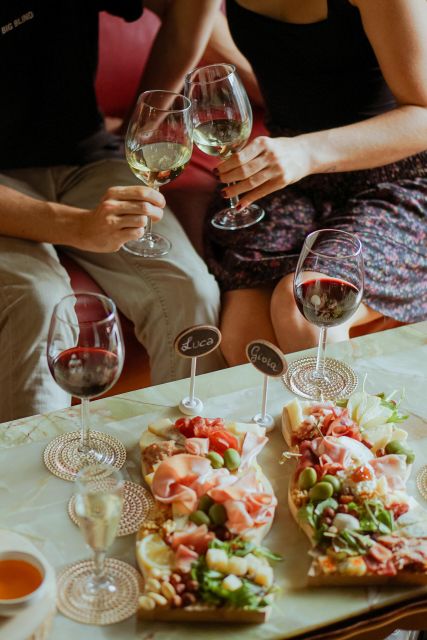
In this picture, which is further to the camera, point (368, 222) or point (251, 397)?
point (368, 222)

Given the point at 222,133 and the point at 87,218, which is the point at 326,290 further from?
the point at 87,218

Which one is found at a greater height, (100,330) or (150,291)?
(100,330)

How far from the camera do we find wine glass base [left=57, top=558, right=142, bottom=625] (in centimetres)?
102

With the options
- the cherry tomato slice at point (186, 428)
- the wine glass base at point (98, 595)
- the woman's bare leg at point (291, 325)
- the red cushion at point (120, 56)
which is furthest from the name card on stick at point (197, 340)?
the red cushion at point (120, 56)

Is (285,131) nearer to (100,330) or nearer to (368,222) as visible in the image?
(368,222)

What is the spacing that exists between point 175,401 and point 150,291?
551 mm

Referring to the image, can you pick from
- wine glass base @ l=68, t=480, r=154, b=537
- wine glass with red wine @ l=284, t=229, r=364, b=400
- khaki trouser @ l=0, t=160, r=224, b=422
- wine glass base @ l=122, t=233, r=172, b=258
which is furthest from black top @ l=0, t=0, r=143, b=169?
wine glass base @ l=68, t=480, r=154, b=537

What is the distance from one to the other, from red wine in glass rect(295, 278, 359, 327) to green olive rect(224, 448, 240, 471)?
290 millimetres

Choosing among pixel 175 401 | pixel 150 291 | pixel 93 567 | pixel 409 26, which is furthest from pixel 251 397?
pixel 409 26

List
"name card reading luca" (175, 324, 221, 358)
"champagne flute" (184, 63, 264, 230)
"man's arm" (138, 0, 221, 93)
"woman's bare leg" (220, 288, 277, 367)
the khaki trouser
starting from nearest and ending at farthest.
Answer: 1. "name card reading luca" (175, 324, 221, 358)
2. "champagne flute" (184, 63, 264, 230)
3. the khaki trouser
4. "woman's bare leg" (220, 288, 277, 367)
5. "man's arm" (138, 0, 221, 93)

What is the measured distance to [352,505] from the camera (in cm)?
112

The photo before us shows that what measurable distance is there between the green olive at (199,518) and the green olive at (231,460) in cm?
11

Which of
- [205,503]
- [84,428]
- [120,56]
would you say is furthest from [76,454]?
[120,56]

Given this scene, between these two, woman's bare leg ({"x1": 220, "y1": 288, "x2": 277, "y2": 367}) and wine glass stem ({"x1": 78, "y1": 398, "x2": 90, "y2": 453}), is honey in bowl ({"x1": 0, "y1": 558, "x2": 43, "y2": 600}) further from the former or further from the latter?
woman's bare leg ({"x1": 220, "y1": 288, "x2": 277, "y2": 367})
